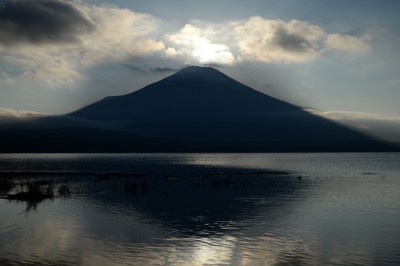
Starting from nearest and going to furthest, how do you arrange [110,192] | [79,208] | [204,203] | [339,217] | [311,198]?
[339,217] < [79,208] < [204,203] < [311,198] < [110,192]

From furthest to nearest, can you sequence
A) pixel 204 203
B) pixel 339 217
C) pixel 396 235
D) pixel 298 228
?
pixel 204 203 < pixel 339 217 < pixel 298 228 < pixel 396 235

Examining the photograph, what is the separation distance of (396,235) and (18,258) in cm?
2124

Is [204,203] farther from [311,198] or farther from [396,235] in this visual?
[396,235]

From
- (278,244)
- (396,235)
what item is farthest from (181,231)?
(396,235)

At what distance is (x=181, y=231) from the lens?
2672 centimetres

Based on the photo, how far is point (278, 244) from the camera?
22.7 meters

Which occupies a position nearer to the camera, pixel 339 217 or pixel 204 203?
pixel 339 217

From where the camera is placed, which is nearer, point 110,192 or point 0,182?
point 110,192

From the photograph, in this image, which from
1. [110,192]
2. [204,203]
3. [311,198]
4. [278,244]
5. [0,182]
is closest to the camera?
[278,244]

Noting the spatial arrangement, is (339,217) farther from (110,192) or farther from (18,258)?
(110,192)

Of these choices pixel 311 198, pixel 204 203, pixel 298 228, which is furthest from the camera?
pixel 311 198

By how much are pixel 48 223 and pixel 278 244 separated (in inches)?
648

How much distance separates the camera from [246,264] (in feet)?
61.8

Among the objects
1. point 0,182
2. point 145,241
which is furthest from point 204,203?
point 0,182
